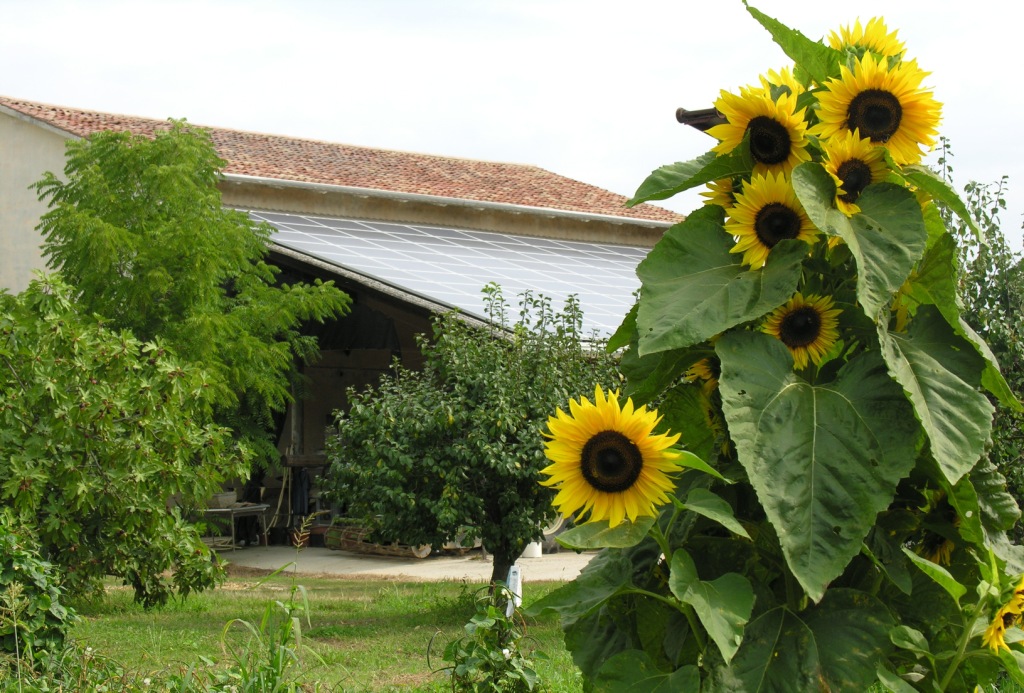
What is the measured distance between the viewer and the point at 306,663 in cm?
702

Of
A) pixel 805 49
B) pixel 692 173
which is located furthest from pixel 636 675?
pixel 805 49

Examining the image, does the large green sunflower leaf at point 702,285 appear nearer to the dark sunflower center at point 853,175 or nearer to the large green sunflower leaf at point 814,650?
the dark sunflower center at point 853,175

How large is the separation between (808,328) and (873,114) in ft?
1.50

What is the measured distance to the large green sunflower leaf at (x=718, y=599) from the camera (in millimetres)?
2004

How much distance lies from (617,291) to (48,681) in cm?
1249

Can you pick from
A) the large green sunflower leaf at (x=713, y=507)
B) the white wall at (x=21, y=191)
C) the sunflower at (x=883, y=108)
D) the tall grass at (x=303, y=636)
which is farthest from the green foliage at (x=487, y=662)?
the white wall at (x=21, y=191)

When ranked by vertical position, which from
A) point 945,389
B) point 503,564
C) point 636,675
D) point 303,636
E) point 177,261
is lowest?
point 303,636

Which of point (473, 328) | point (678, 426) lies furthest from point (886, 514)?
point (473, 328)

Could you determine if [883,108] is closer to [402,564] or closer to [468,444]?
[468,444]

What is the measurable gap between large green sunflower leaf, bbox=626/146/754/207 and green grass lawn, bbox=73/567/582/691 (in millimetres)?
3282

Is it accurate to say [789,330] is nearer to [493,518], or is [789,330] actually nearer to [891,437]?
[891,437]

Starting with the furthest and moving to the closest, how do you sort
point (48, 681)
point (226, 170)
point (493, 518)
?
point (226, 170) < point (493, 518) < point (48, 681)

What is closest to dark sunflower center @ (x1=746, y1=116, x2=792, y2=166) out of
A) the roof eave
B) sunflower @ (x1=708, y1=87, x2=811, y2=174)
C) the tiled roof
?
sunflower @ (x1=708, y1=87, x2=811, y2=174)

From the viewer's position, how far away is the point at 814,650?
2090 millimetres
